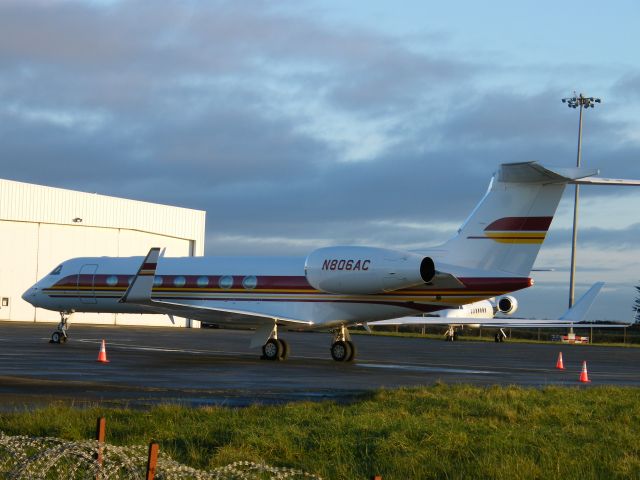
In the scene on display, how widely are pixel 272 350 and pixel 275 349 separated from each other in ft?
0.33

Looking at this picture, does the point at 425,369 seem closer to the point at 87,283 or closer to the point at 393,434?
the point at 87,283

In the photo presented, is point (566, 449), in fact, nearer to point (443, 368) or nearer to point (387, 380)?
point (387, 380)

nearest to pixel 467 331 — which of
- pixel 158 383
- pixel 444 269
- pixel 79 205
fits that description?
pixel 79 205

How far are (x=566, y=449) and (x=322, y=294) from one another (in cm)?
1799

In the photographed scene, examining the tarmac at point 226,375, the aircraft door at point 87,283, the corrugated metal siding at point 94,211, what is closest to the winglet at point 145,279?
the tarmac at point 226,375

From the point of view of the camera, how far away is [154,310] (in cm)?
2906

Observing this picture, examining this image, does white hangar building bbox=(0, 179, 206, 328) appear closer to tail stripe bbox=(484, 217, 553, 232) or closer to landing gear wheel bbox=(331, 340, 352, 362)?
landing gear wheel bbox=(331, 340, 352, 362)

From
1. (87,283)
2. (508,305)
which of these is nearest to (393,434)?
(87,283)

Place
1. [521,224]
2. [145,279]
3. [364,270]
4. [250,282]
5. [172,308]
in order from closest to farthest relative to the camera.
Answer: [521,224] < [145,279] < [364,270] < [172,308] < [250,282]

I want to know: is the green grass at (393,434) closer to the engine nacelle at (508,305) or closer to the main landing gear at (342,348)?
the main landing gear at (342,348)

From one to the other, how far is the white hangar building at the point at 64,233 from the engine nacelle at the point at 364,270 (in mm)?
36627

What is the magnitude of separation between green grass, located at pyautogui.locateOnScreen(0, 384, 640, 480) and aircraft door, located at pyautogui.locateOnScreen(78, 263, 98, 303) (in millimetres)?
21050

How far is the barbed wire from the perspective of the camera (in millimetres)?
7762

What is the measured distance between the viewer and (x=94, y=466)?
307 inches
